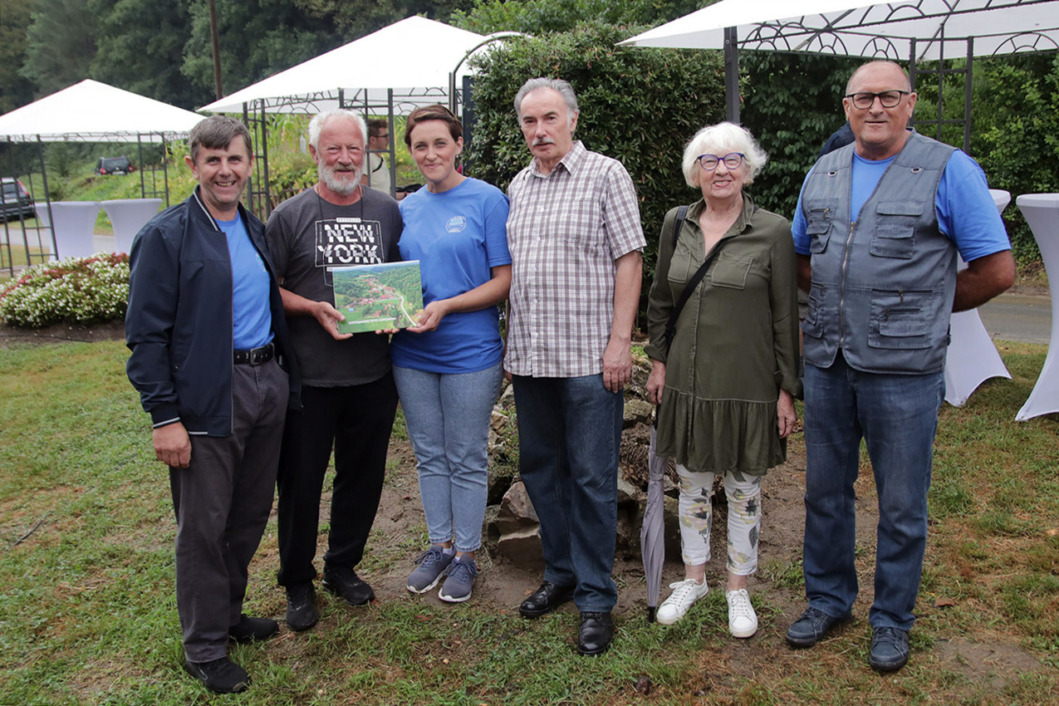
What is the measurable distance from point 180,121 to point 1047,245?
1222cm

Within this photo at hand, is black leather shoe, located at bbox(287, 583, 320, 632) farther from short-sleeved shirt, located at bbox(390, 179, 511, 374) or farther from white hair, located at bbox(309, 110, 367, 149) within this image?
white hair, located at bbox(309, 110, 367, 149)

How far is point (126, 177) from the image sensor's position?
3331 centimetres

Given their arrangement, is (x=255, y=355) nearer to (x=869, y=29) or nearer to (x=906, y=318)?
(x=906, y=318)

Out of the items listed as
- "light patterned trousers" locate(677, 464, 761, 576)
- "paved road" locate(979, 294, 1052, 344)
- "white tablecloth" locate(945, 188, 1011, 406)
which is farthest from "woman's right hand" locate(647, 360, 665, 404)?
"paved road" locate(979, 294, 1052, 344)

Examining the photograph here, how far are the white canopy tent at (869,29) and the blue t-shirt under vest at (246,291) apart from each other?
3.47 meters

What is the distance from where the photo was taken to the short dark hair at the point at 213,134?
284cm

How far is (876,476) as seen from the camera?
119 inches

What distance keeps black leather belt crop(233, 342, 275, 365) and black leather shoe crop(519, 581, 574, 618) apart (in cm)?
148

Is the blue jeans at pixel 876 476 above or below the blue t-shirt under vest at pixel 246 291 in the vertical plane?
below

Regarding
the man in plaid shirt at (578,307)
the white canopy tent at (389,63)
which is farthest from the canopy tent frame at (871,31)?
the white canopy tent at (389,63)

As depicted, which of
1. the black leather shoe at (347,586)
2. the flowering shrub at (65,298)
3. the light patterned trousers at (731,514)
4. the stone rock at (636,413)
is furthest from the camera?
the flowering shrub at (65,298)

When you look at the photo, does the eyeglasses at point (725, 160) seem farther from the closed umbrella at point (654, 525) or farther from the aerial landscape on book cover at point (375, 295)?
the aerial landscape on book cover at point (375, 295)

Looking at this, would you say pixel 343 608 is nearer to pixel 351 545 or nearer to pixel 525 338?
pixel 351 545

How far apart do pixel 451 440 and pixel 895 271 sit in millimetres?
1854
